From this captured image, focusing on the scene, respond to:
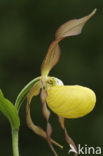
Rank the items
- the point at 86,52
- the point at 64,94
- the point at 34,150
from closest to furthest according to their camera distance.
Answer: the point at 64,94 → the point at 34,150 → the point at 86,52

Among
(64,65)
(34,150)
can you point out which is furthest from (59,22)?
(34,150)

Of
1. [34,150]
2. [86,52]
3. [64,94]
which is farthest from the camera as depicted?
[86,52]

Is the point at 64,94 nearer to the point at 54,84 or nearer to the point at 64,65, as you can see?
the point at 54,84

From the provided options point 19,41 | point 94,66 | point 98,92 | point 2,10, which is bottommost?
point 98,92

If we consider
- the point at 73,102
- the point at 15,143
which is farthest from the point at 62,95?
the point at 15,143

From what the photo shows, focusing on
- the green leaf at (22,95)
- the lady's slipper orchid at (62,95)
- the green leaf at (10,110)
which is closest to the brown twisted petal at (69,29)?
the lady's slipper orchid at (62,95)
